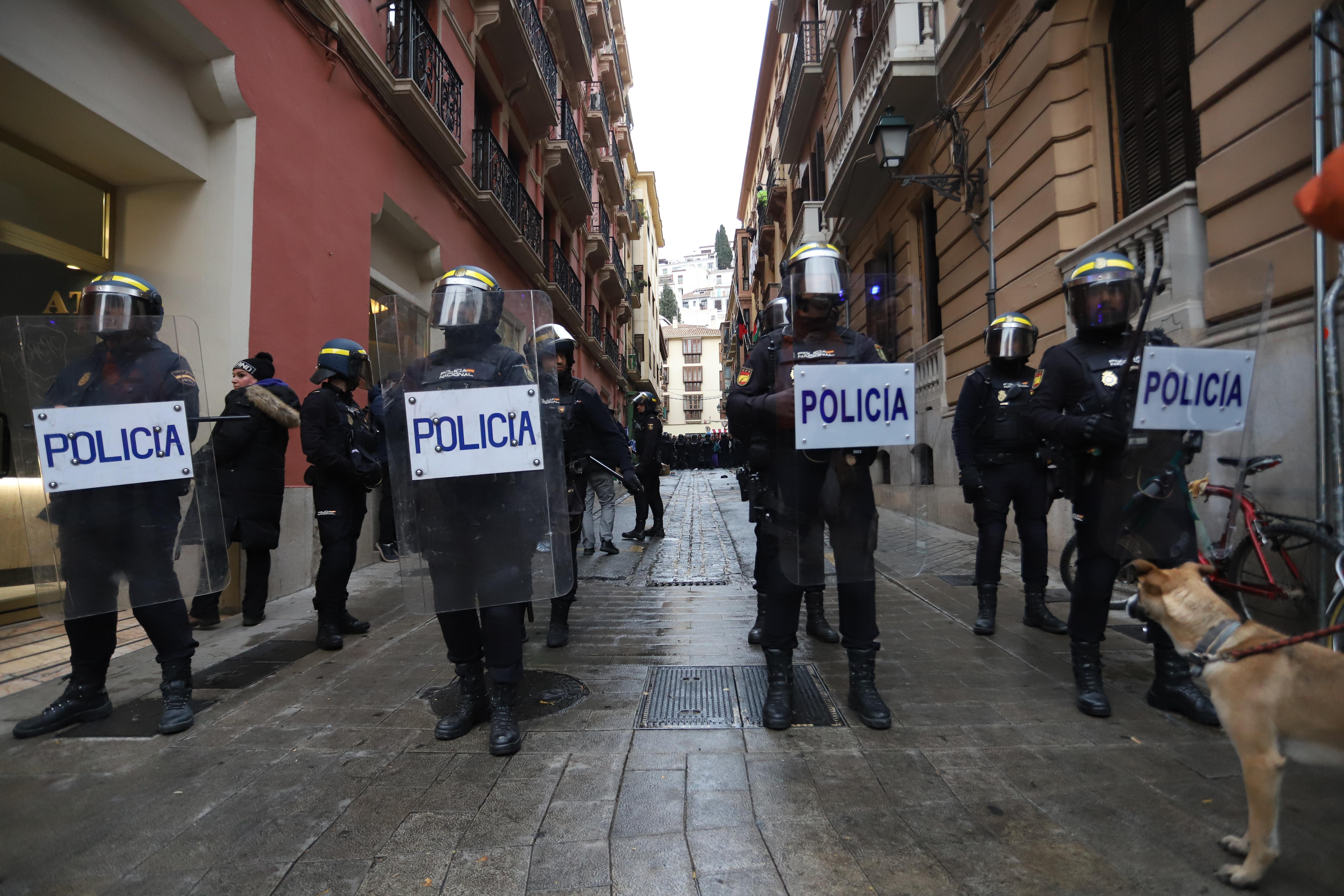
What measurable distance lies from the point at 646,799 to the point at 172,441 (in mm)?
2541

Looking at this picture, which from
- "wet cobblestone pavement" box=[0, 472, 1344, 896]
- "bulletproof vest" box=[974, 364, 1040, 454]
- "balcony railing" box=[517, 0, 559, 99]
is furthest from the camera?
"balcony railing" box=[517, 0, 559, 99]

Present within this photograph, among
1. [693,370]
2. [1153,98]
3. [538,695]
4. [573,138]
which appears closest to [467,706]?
[538,695]

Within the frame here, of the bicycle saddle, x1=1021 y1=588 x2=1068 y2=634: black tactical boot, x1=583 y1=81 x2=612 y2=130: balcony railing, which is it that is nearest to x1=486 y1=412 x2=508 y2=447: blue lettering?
x1=1021 y1=588 x2=1068 y2=634: black tactical boot

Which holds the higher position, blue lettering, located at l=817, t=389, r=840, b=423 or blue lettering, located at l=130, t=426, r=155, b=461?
blue lettering, located at l=817, t=389, r=840, b=423

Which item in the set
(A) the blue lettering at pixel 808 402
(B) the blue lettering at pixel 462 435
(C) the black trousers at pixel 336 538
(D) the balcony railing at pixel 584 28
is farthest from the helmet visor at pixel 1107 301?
(D) the balcony railing at pixel 584 28

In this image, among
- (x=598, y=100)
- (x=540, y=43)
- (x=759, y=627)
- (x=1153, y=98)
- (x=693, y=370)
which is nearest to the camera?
(x=759, y=627)

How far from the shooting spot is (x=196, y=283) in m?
5.57

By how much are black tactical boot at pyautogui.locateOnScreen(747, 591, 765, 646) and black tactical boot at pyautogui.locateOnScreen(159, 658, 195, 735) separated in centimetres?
282

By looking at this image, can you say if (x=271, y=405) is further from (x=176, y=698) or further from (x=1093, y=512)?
(x=1093, y=512)

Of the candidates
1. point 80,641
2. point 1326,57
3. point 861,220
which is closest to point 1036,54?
point 1326,57

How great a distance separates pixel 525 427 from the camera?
2863 millimetres

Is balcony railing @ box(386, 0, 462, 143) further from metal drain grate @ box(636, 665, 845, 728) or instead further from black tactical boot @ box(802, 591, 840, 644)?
metal drain grate @ box(636, 665, 845, 728)

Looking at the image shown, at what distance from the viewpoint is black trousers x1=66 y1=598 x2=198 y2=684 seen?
10.3 feet

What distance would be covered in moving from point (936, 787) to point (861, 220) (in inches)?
507
